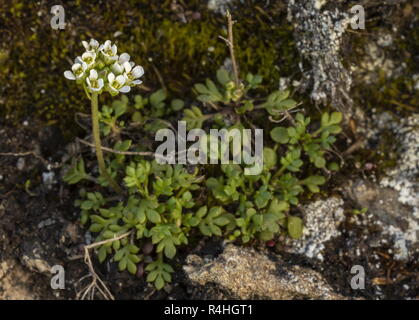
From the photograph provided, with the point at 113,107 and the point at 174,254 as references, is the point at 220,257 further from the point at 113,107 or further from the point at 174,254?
the point at 113,107

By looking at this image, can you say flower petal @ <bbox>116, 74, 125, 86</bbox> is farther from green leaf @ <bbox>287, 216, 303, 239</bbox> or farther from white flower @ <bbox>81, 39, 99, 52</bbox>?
green leaf @ <bbox>287, 216, 303, 239</bbox>

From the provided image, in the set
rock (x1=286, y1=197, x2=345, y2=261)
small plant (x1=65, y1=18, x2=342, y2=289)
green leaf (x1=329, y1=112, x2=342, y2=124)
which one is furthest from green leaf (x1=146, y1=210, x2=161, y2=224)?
green leaf (x1=329, y1=112, x2=342, y2=124)

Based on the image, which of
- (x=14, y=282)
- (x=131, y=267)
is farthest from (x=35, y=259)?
(x=131, y=267)

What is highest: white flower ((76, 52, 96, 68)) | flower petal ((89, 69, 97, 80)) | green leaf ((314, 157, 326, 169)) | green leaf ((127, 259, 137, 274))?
white flower ((76, 52, 96, 68))

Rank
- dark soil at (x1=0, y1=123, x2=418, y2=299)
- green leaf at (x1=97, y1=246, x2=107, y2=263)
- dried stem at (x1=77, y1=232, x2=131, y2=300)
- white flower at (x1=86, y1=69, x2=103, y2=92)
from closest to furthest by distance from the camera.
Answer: white flower at (x1=86, y1=69, x2=103, y2=92) < dried stem at (x1=77, y1=232, x2=131, y2=300) < green leaf at (x1=97, y1=246, x2=107, y2=263) < dark soil at (x1=0, y1=123, x2=418, y2=299)

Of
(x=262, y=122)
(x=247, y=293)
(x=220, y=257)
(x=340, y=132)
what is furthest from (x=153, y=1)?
(x=247, y=293)
